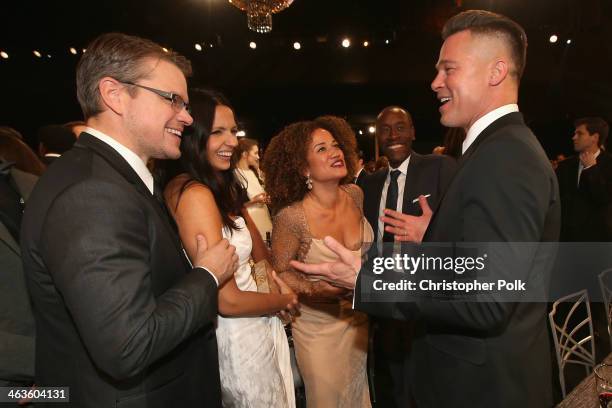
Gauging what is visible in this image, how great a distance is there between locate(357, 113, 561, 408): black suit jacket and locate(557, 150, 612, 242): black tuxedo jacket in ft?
11.9

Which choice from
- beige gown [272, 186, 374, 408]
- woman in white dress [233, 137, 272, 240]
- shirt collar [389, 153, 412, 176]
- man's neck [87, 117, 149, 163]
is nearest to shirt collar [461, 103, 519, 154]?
man's neck [87, 117, 149, 163]

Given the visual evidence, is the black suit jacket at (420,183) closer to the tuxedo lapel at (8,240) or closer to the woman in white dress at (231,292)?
the woman in white dress at (231,292)

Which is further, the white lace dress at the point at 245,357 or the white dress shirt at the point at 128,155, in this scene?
the white lace dress at the point at 245,357

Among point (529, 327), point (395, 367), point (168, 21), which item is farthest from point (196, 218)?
point (168, 21)

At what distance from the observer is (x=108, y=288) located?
2.98ft

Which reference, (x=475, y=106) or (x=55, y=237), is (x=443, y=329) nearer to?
(x=475, y=106)

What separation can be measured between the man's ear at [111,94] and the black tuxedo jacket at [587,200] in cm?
471

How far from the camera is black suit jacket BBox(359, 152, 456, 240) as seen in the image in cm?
302

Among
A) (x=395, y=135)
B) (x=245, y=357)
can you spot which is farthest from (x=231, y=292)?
(x=395, y=135)

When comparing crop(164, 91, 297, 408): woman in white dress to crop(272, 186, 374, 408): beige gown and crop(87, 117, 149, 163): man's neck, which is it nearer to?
crop(87, 117, 149, 163): man's neck

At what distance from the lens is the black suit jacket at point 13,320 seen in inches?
57.7

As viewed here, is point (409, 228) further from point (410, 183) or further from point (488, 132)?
point (410, 183)

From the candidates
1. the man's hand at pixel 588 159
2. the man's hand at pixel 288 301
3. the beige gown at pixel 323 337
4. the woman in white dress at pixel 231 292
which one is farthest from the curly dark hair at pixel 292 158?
the man's hand at pixel 588 159

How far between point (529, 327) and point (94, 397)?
1.38 meters
